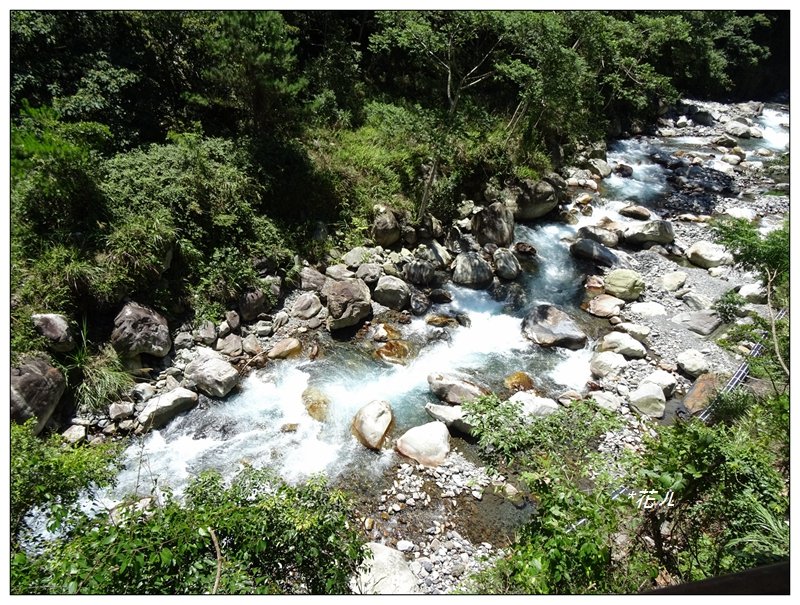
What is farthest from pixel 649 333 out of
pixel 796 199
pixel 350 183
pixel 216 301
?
pixel 216 301

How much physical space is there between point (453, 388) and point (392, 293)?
2888 mm

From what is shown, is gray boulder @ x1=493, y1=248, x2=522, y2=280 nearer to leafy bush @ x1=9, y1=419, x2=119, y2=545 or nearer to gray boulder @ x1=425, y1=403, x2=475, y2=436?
gray boulder @ x1=425, y1=403, x2=475, y2=436

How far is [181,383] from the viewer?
26.2 ft

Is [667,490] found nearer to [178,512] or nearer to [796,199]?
[796,199]

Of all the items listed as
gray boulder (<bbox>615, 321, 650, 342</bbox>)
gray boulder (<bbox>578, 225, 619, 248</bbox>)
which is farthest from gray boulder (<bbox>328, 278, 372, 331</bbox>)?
gray boulder (<bbox>578, 225, 619, 248</bbox>)

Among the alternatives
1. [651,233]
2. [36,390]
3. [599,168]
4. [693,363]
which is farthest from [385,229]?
[599,168]

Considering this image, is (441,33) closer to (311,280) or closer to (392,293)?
(392,293)

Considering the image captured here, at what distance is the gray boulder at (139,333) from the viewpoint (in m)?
7.73

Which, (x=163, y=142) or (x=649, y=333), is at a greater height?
(x=163, y=142)

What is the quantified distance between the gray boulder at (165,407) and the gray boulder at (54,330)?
5.14ft

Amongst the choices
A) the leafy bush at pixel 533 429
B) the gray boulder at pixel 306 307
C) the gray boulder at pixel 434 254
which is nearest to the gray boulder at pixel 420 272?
the gray boulder at pixel 434 254

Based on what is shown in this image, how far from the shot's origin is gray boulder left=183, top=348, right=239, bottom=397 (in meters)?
7.84

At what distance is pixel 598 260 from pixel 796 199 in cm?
816

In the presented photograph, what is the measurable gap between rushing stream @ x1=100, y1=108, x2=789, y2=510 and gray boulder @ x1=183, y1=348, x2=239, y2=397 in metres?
0.22
